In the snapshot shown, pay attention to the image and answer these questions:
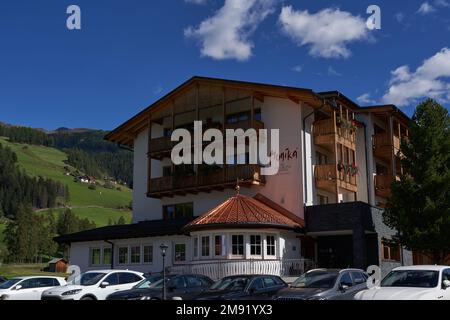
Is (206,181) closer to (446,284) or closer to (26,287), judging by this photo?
(26,287)

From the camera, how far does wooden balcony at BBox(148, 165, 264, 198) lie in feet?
112

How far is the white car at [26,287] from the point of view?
22125 mm

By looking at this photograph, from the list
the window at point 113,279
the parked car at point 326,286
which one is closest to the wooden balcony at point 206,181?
the window at point 113,279

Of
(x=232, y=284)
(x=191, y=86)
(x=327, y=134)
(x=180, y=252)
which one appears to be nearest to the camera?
(x=232, y=284)

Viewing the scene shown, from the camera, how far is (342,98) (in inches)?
1432

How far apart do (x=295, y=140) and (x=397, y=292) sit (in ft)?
67.8

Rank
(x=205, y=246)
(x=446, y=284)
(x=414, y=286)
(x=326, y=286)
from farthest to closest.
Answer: (x=205, y=246), (x=326, y=286), (x=414, y=286), (x=446, y=284)

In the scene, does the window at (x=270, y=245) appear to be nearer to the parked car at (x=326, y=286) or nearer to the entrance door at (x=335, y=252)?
the entrance door at (x=335, y=252)

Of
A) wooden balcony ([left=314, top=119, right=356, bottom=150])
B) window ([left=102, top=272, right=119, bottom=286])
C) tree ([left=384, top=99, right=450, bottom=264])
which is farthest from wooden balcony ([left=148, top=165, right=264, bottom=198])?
window ([left=102, top=272, right=119, bottom=286])

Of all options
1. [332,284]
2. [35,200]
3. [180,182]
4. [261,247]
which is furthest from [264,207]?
[35,200]

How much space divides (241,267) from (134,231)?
29.0ft

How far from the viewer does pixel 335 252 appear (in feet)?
111

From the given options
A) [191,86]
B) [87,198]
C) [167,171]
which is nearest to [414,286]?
[191,86]
